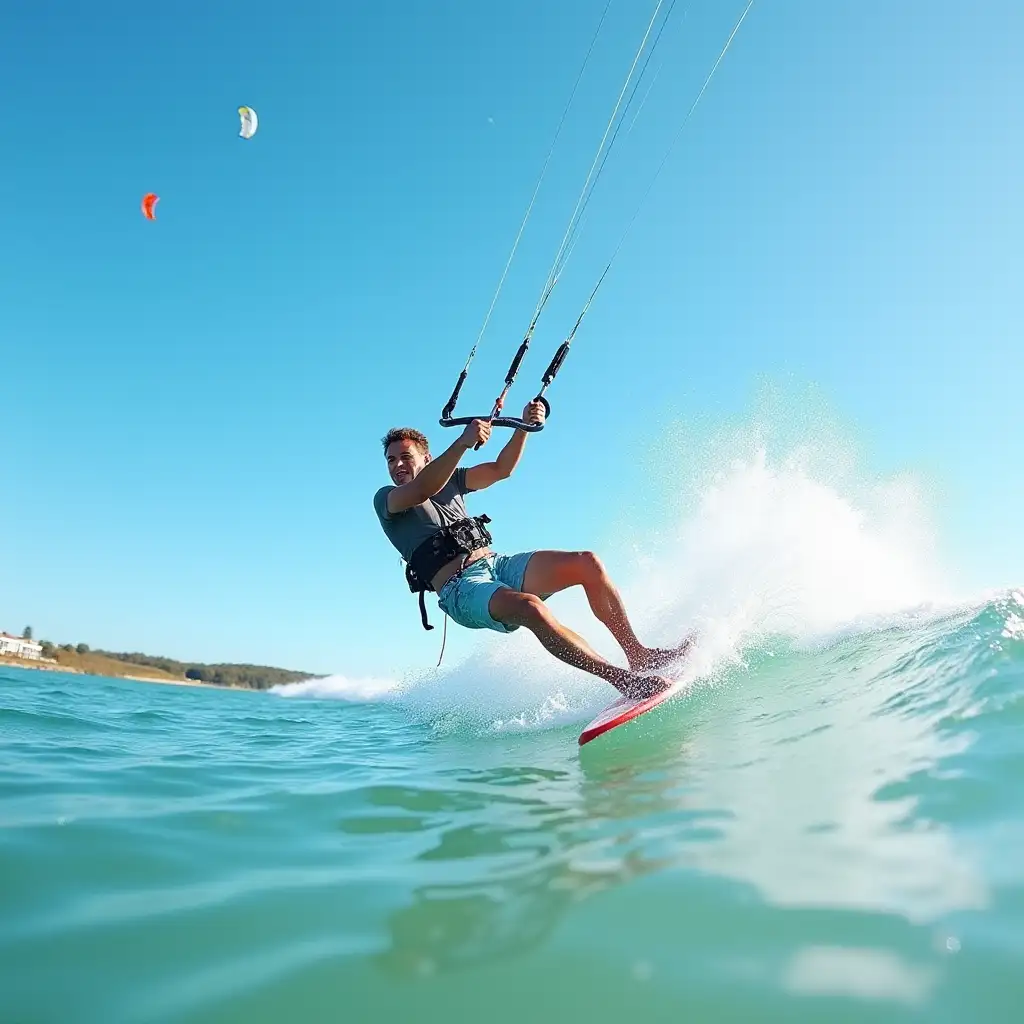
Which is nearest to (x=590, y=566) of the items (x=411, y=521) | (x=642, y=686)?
(x=642, y=686)

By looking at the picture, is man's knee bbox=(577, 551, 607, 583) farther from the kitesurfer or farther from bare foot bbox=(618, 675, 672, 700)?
bare foot bbox=(618, 675, 672, 700)

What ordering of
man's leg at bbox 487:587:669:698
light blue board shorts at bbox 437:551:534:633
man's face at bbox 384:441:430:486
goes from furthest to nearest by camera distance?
man's face at bbox 384:441:430:486 < light blue board shorts at bbox 437:551:534:633 < man's leg at bbox 487:587:669:698

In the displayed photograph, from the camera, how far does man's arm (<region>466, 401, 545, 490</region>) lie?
20.9 ft

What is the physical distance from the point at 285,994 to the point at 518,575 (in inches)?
173

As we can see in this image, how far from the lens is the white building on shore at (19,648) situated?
81625 mm

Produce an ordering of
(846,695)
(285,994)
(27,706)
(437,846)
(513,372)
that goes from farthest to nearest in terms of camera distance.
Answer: (27,706) → (513,372) → (846,695) → (437,846) → (285,994)

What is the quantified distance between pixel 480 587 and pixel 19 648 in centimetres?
10159

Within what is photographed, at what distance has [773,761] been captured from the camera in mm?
3322

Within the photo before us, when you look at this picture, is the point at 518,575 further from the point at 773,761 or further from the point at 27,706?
the point at 27,706

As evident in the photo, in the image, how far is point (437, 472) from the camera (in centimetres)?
526

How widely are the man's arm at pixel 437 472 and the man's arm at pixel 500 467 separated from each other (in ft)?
3.00

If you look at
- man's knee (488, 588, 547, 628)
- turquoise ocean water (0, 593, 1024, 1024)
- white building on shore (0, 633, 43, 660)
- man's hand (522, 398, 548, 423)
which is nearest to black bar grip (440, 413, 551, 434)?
man's hand (522, 398, 548, 423)

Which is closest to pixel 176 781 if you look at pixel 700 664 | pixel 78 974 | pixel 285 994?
pixel 78 974

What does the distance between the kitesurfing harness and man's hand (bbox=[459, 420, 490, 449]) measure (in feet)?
3.15
